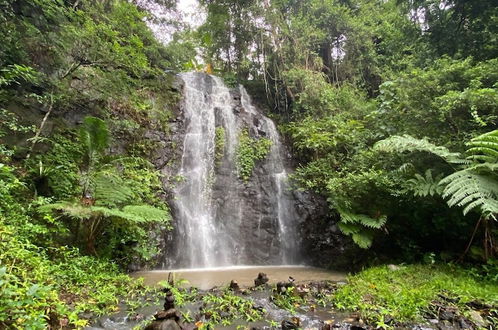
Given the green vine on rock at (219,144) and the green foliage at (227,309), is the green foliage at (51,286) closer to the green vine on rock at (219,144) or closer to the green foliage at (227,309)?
the green foliage at (227,309)

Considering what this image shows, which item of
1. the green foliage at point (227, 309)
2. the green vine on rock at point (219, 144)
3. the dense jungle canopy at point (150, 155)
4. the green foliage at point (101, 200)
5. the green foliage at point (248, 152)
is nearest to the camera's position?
the green foliage at point (227, 309)

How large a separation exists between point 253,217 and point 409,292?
505 centimetres

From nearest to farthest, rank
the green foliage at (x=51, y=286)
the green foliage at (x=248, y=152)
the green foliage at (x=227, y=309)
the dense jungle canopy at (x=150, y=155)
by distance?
the green foliage at (x=51, y=286) → the green foliage at (x=227, y=309) → the dense jungle canopy at (x=150, y=155) → the green foliage at (x=248, y=152)

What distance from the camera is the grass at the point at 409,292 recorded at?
3.50 m

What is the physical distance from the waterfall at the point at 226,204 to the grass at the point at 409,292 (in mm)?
3399

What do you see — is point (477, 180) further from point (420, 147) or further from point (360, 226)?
point (360, 226)

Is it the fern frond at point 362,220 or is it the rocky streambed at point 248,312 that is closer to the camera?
the rocky streambed at point 248,312

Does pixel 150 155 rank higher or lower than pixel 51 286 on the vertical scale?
higher

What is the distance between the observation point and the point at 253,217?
8.61 m

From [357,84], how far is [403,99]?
22.8 ft

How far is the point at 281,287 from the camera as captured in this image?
13.6ft

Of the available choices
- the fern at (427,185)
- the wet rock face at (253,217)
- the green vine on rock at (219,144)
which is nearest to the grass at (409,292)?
the fern at (427,185)

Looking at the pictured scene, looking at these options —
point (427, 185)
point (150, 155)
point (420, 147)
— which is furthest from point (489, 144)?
point (150, 155)

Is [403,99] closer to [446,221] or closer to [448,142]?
[448,142]
